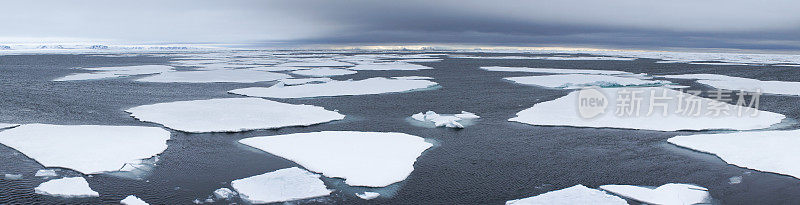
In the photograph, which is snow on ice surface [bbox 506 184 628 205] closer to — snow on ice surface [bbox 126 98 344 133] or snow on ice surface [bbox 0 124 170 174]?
snow on ice surface [bbox 0 124 170 174]

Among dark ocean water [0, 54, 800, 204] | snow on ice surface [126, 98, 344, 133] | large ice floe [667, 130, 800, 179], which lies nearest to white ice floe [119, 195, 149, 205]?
dark ocean water [0, 54, 800, 204]

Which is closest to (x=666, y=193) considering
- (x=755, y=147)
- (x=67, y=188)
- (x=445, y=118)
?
(x=755, y=147)

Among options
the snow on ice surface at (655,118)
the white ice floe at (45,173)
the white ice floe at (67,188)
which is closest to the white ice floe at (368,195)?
the white ice floe at (67,188)

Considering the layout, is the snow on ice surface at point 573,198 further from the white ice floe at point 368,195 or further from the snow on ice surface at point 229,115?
the snow on ice surface at point 229,115

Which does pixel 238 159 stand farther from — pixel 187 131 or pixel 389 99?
pixel 389 99

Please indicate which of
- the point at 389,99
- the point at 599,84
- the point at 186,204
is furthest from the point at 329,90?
the point at 186,204
